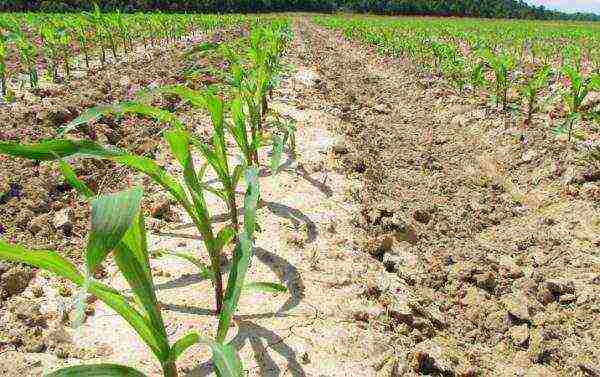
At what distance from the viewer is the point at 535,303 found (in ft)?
8.11

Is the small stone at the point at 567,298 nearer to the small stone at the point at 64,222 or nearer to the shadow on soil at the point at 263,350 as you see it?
the shadow on soil at the point at 263,350

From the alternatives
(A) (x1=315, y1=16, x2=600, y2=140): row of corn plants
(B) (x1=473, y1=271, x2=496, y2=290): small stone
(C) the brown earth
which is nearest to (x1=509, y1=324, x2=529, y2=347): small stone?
(C) the brown earth

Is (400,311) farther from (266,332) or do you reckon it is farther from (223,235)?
(223,235)

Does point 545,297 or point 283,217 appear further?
point 283,217

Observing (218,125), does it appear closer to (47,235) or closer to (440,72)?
(47,235)

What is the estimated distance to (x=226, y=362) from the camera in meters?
1.17

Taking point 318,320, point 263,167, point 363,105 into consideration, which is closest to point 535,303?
point 318,320

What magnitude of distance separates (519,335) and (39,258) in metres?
1.92

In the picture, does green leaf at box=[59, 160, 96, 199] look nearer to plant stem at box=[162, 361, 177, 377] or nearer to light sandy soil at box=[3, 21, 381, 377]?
plant stem at box=[162, 361, 177, 377]

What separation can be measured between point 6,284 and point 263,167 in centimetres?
182

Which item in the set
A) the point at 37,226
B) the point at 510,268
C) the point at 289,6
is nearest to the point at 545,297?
the point at 510,268

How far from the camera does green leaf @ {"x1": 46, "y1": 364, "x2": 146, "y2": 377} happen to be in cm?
116

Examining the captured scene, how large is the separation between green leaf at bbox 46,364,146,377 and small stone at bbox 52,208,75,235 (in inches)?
64.9

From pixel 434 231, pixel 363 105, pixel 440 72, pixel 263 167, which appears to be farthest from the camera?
pixel 440 72
